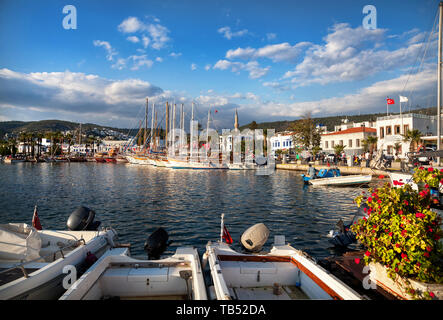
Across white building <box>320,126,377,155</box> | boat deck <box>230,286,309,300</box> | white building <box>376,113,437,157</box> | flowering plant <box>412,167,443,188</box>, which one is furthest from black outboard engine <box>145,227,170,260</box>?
white building <box>320,126,377,155</box>

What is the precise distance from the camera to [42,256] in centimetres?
626

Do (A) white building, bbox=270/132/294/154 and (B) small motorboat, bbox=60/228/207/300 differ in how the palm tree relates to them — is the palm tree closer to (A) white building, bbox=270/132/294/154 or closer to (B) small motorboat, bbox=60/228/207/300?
(A) white building, bbox=270/132/294/154

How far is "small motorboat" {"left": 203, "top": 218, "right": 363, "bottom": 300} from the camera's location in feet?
16.5

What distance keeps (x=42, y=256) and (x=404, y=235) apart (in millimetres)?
8134

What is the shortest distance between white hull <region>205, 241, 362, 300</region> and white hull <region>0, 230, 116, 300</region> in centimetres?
335

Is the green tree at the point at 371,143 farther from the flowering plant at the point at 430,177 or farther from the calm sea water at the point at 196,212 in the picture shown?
the flowering plant at the point at 430,177

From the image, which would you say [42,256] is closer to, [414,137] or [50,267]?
[50,267]

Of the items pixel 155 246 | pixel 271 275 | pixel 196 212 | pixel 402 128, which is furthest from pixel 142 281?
pixel 402 128

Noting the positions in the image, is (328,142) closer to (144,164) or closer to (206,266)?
(144,164)

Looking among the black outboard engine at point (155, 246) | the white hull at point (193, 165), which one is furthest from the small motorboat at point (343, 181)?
the white hull at point (193, 165)

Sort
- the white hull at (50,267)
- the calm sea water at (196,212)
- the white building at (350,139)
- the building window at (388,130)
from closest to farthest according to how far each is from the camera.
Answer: the white hull at (50,267), the calm sea water at (196,212), the building window at (388,130), the white building at (350,139)

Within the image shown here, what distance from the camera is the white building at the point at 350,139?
2062 inches

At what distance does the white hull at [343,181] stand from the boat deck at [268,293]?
24526mm
